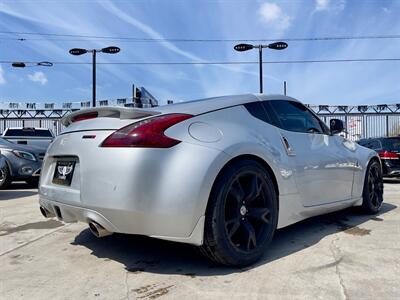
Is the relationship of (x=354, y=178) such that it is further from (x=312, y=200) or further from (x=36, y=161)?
(x=36, y=161)

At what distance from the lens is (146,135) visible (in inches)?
111

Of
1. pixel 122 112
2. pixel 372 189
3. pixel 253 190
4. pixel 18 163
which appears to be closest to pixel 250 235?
pixel 253 190

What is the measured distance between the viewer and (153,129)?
2.87m

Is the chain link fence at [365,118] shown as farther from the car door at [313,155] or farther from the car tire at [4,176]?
the car door at [313,155]

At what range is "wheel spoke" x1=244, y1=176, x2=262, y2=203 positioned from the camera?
3.22m

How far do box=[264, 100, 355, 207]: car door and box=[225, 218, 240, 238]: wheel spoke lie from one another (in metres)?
0.84

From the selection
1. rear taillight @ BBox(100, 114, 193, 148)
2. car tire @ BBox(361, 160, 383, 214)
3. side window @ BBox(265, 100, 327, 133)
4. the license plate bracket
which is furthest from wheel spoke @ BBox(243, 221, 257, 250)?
car tire @ BBox(361, 160, 383, 214)

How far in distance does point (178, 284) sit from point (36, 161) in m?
6.66

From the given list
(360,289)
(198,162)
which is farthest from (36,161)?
(360,289)

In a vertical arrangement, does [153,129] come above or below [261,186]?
above

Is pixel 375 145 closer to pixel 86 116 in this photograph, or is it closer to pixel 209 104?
pixel 209 104

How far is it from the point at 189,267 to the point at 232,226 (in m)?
0.47

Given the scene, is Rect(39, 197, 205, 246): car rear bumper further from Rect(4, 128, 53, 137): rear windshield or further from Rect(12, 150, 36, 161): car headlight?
Rect(4, 128, 53, 137): rear windshield

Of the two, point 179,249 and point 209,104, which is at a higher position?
point 209,104
